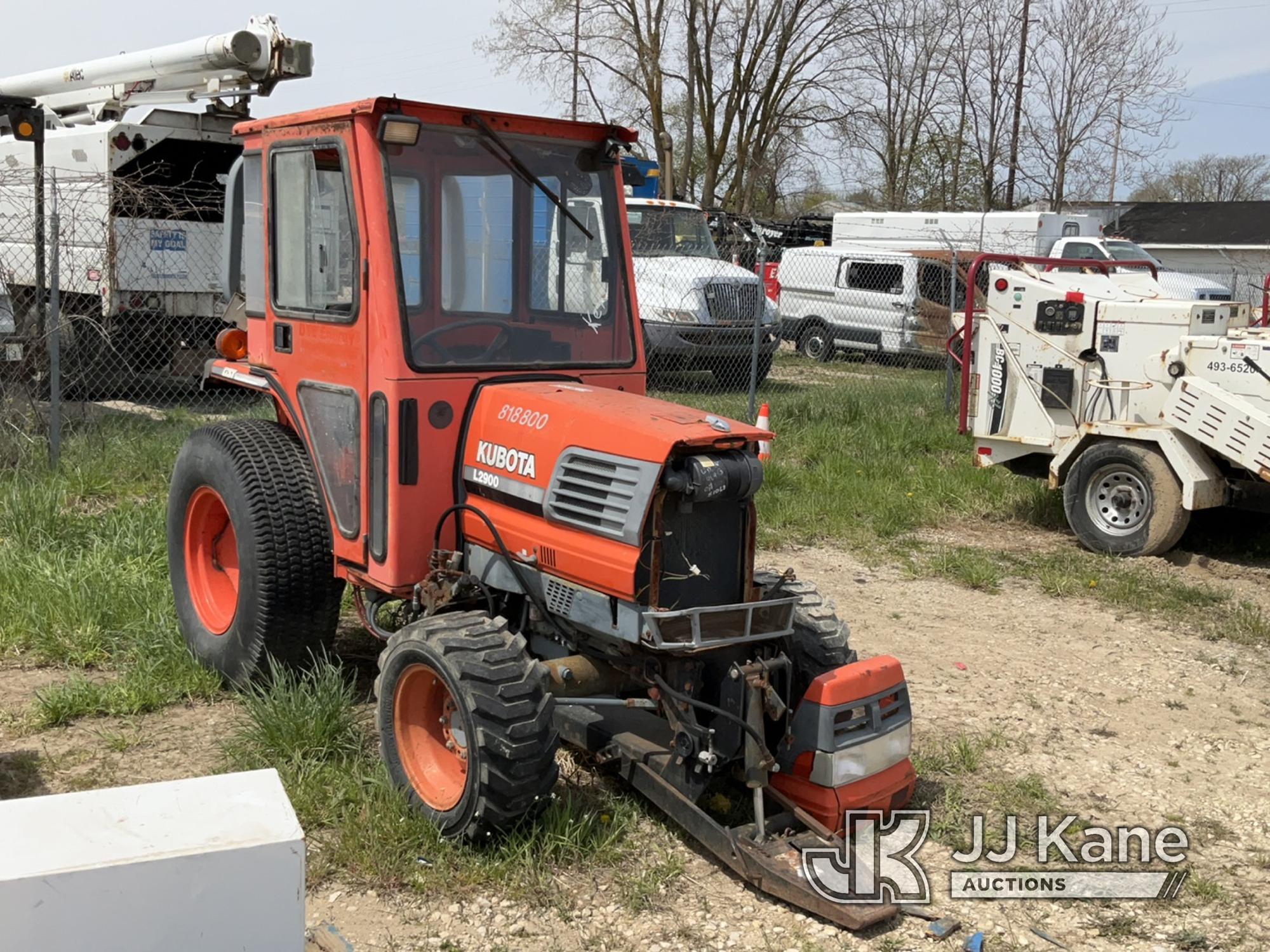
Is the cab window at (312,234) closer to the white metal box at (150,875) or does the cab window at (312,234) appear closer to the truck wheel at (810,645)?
the truck wheel at (810,645)

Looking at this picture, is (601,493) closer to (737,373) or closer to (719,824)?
(719,824)

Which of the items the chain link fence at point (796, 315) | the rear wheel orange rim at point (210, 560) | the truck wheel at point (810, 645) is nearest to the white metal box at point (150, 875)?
the truck wheel at point (810, 645)

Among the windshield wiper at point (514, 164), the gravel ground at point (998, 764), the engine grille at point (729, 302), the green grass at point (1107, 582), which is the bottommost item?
the gravel ground at point (998, 764)

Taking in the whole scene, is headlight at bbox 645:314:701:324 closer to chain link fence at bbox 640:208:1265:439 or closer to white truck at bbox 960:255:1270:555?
chain link fence at bbox 640:208:1265:439

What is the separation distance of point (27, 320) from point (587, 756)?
7383 mm

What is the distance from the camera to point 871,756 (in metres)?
3.93

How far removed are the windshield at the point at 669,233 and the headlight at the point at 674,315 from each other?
3.37ft

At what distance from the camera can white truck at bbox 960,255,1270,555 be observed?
7355mm

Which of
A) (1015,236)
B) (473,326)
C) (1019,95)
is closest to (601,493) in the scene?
(473,326)

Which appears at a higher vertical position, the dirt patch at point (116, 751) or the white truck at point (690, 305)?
the white truck at point (690, 305)

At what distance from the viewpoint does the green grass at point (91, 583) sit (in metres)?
5.01

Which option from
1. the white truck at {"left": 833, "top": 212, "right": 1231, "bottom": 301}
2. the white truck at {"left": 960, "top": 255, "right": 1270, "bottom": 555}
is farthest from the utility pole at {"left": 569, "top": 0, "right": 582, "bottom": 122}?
the white truck at {"left": 960, "top": 255, "right": 1270, "bottom": 555}

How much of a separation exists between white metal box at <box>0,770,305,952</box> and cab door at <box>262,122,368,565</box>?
1841 millimetres

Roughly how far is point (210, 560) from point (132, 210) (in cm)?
666
